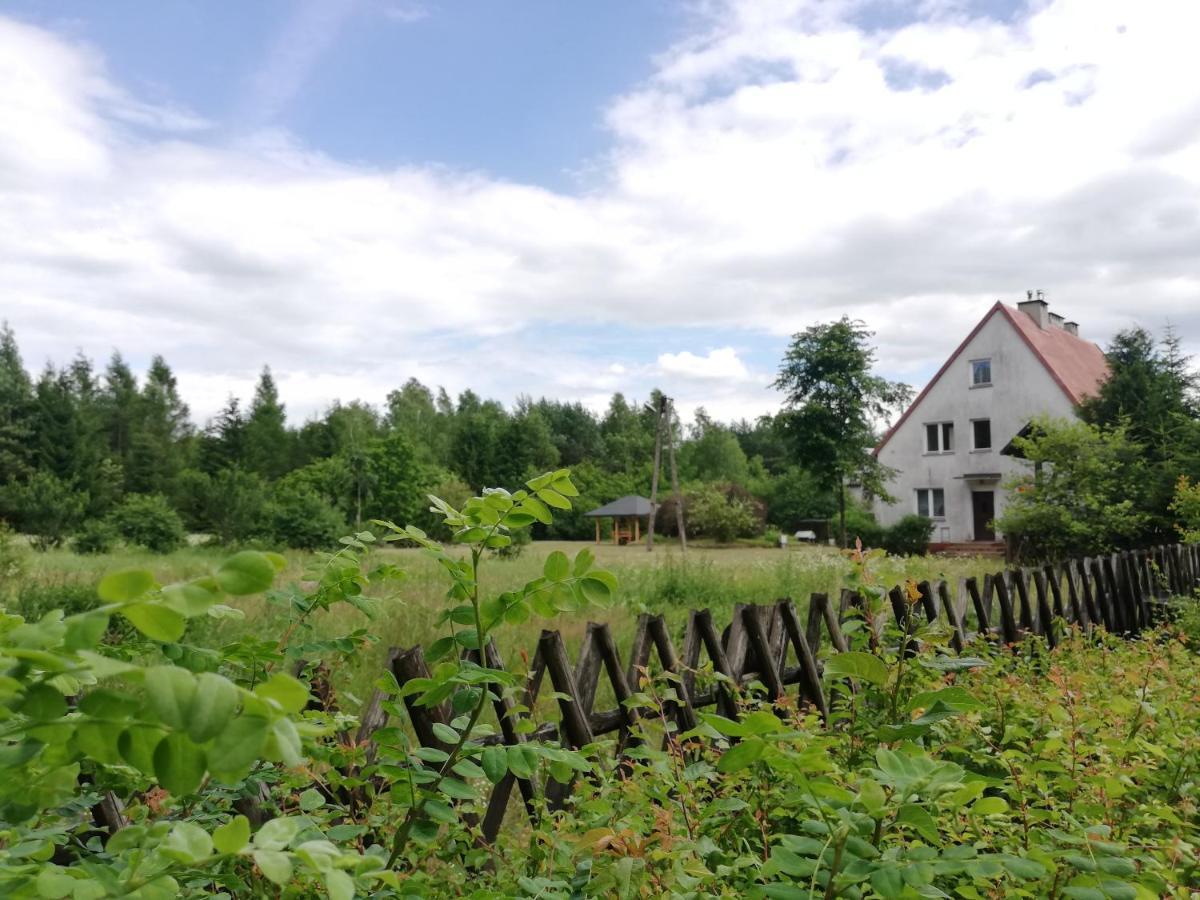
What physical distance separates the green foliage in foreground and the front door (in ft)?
96.9

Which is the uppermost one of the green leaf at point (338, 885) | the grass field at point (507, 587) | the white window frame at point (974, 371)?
the white window frame at point (974, 371)

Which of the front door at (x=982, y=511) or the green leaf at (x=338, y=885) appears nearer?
the green leaf at (x=338, y=885)

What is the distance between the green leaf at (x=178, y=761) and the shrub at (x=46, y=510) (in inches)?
1106

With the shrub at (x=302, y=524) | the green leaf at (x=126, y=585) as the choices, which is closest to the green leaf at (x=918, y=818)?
the green leaf at (x=126, y=585)

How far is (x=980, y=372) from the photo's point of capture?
29359mm

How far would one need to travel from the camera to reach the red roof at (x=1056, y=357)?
27.4 metres

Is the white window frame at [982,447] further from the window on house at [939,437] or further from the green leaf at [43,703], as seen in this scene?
the green leaf at [43,703]

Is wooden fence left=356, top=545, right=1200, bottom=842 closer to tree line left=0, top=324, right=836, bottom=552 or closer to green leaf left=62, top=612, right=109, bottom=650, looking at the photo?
green leaf left=62, top=612, right=109, bottom=650

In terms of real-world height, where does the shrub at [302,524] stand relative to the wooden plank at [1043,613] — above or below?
above

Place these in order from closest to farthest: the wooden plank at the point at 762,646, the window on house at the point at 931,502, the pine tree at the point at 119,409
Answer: the wooden plank at the point at 762,646, the window on house at the point at 931,502, the pine tree at the point at 119,409

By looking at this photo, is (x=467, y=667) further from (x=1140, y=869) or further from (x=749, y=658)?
(x=749, y=658)

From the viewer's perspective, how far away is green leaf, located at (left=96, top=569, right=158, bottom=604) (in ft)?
1.91

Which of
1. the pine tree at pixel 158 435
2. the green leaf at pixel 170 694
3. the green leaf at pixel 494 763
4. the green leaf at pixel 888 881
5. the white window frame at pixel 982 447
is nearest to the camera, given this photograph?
the green leaf at pixel 170 694

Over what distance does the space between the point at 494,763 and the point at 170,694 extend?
0.68 metres
